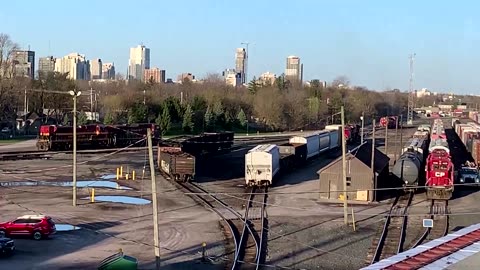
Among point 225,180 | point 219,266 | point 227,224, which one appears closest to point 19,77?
point 225,180

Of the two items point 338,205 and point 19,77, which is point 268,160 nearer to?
point 338,205

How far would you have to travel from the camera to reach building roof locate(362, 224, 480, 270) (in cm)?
1392

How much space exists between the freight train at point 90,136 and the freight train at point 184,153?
6697 mm

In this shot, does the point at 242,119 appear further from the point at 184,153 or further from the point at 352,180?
the point at 352,180

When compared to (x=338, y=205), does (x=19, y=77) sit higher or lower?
higher

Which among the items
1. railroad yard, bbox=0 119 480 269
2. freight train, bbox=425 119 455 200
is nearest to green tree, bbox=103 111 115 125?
railroad yard, bbox=0 119 480 269

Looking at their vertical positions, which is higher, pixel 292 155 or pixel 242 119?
pixel 242 119

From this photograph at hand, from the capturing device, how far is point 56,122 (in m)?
105

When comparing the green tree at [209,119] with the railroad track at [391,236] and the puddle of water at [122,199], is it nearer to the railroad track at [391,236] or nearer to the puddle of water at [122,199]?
the puddle of water at [122,199]

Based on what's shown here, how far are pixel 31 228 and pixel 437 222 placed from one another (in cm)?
1925

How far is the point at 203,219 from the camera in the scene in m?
34.4

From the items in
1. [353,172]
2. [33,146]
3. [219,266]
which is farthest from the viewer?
[33,146]

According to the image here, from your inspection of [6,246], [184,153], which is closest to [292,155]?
[184,153]

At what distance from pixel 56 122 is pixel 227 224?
77.5m
